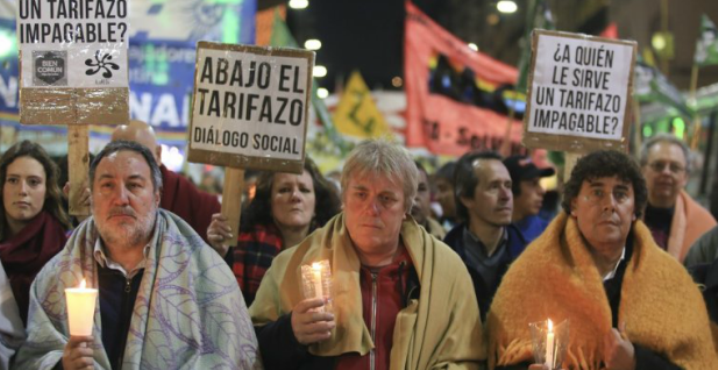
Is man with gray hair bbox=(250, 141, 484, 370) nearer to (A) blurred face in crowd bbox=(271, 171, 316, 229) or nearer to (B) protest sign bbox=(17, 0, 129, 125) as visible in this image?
(A) blurred face in crowd bbox=(271, 171, 316, 229)

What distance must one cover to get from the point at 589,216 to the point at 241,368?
68.6 inches

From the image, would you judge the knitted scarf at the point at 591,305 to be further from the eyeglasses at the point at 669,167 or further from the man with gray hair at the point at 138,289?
the eyeglasses at the point at 669,167

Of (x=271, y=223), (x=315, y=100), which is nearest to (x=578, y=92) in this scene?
(x=271, y=223)

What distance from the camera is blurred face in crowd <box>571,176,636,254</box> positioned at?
466 cm

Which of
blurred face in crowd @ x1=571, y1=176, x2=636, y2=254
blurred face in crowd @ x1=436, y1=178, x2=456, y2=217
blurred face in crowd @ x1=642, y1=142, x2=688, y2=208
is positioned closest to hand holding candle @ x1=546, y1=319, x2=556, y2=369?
blurred face in crowd @ x1=571, y1=176, x2=636, y2=254

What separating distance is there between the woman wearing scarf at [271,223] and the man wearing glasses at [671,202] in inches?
92.0

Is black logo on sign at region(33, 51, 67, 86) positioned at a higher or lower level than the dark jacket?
higher

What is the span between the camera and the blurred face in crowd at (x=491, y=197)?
243 inches

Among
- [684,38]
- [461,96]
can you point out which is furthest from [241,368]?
[684,38]

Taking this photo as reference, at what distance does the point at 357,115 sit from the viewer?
599 inches

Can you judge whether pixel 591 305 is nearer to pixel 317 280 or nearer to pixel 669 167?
pixel 317 280

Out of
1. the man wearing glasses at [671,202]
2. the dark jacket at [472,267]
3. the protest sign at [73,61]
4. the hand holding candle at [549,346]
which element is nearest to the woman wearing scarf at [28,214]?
the protest sign at [73,61]

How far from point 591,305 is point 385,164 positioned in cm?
112

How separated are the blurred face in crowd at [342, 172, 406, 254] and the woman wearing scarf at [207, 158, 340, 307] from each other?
1.35 meters
